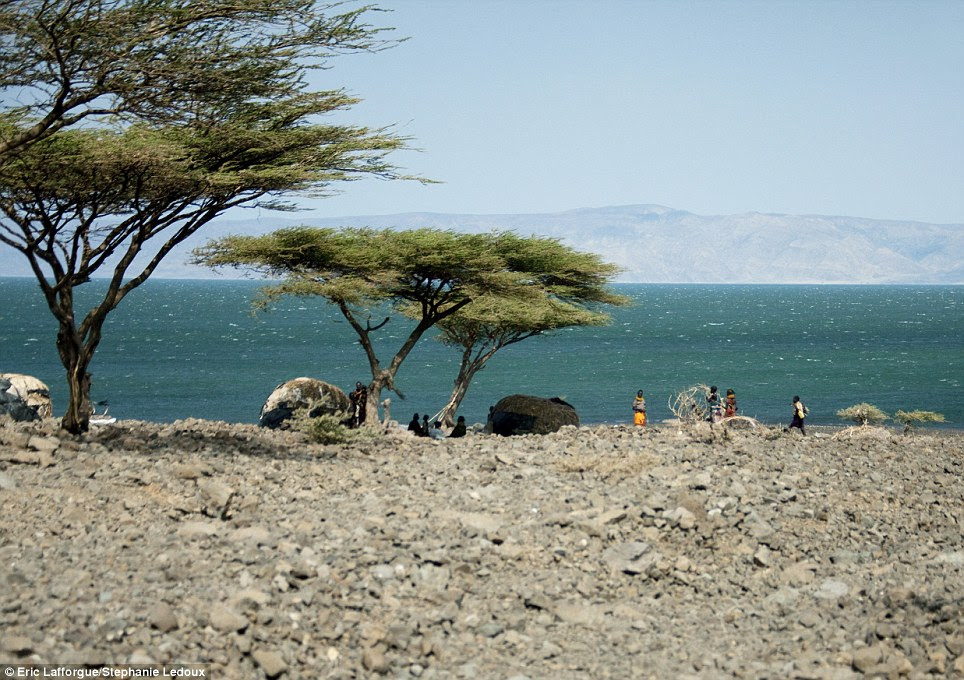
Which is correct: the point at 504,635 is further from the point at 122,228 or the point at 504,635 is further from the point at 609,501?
the point at 122,228

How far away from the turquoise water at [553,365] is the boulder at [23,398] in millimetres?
19780

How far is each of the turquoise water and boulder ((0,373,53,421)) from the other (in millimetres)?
19780

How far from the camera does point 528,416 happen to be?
2706 cm

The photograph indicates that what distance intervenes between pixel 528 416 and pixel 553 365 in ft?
182

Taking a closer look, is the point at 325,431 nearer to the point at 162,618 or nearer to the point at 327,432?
the point at 327,432

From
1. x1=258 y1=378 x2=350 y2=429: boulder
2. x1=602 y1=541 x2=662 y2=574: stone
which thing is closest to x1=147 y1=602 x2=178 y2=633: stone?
x1=602 y1=541 x2=662 y2=574: stone

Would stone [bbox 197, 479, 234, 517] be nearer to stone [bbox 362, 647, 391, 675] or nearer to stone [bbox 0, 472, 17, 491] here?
stone [bbox 0, 472, 17, 491]

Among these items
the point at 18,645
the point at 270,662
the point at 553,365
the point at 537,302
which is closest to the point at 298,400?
the point at 537,302

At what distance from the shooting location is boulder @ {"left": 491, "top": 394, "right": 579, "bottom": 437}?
26.8 meters

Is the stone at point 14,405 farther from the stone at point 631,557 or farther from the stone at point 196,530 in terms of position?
the stone at point 631,557

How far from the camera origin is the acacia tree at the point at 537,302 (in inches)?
1147

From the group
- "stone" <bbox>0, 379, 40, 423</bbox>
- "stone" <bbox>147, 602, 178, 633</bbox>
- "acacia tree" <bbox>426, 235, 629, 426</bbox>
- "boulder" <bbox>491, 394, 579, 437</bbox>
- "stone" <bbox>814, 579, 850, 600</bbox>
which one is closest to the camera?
"stone" <bbox>147, 602, 178, 633</bbox>

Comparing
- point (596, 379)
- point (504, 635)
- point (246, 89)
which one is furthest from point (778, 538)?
point (596, 379)

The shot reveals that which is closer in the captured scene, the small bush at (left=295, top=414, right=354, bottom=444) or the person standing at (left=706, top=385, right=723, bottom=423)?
the small bush at (left=295, top=414, right=354, bottom=444)
